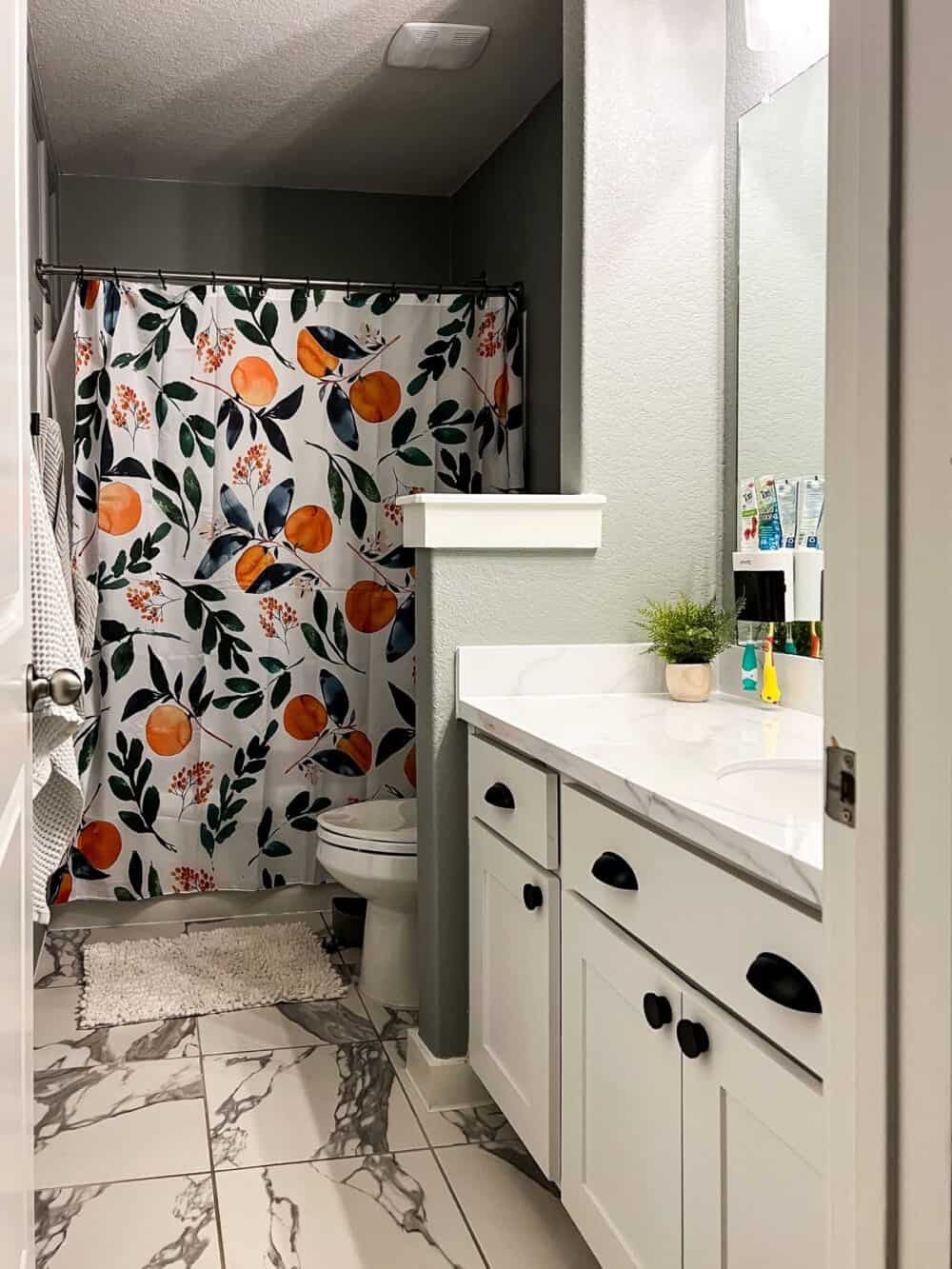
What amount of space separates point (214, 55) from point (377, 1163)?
2698mm

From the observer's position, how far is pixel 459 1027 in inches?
95.9

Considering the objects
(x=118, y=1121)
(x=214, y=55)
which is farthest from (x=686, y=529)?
(x=214, y=55)

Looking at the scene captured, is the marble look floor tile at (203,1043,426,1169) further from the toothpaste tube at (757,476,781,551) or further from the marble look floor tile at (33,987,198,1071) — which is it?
the toothpaste tube at (757,476,781,551)

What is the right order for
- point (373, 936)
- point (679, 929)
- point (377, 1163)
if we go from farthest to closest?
point (373, 936) → point (377, 1163) → point (679, 929)

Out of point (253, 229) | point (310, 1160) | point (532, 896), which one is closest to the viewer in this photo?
point (532, 896)

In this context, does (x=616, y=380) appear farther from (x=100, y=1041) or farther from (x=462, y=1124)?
(x=100, y=1041)

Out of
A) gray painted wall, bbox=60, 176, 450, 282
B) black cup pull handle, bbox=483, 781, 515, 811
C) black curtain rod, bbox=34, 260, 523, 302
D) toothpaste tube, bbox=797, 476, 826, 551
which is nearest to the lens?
black cup pull handle, bbox=483, 781, 515, 811

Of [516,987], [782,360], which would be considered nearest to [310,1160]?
[516,987]

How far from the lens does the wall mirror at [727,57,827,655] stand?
2.16 meters

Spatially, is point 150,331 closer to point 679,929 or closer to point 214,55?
point 214,55

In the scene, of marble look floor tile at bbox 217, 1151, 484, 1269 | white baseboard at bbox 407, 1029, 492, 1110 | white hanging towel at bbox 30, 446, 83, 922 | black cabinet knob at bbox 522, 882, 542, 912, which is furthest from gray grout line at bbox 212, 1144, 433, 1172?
white hanging towel at bbox 30, 446, 83, 922

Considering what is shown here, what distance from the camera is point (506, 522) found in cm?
238

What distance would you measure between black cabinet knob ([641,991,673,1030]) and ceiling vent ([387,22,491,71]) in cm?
247

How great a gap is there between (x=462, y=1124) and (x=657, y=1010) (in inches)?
41.2
